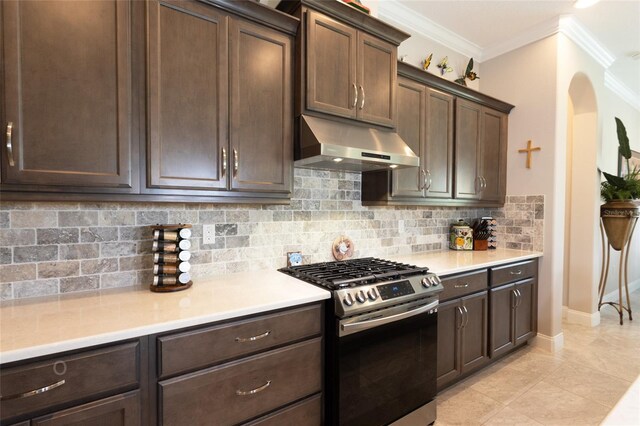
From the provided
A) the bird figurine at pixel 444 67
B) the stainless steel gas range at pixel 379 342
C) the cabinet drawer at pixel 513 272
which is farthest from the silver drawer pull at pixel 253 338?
the bird figurine at pixel 444 67

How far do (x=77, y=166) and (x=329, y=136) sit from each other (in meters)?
1.24

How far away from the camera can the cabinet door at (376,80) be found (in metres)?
2.16

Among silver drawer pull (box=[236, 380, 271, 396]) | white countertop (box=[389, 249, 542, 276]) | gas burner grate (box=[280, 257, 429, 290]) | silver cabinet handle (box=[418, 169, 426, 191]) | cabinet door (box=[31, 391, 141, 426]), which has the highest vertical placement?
silver cabinet handle (box=[418, 169, 426, 191])

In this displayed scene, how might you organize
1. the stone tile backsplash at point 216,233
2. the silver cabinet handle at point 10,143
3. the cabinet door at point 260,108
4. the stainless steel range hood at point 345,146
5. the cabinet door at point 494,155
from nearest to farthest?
the silver cabinet handle at point 10,143 < the stone tile backsplash at point 216,233 < the cabinet door at point 260,108 < the stainless steel range hood at point 345,146 < the cabinet door at point 494,155

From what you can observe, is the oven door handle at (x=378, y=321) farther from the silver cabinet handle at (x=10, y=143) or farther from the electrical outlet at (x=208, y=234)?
the silver cabinet handle at (x=10, y=143)

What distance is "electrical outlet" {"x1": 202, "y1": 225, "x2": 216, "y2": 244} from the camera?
1949mm

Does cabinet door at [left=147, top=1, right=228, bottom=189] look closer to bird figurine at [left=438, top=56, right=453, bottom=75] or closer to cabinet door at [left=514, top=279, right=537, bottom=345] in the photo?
bird figurine at [left=438, top=56, right=453, bottom=75]

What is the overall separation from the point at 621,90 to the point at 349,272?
18.1 ft

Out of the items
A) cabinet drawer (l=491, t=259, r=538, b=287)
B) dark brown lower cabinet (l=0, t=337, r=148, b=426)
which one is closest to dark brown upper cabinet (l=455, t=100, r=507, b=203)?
cabinet drawer (l=491, t=259, r=538, b=287)

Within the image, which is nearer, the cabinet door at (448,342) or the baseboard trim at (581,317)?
the cabinet door at (448,342)

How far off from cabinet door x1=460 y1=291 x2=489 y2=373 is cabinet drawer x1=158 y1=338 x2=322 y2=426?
1.36 meters

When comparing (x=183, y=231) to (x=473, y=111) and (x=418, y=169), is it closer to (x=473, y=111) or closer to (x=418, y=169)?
(x=418, y=169)

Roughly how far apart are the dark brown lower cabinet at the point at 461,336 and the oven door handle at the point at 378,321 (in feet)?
1.17

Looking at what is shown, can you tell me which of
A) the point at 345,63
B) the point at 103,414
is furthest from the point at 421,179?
the point at 103,414
